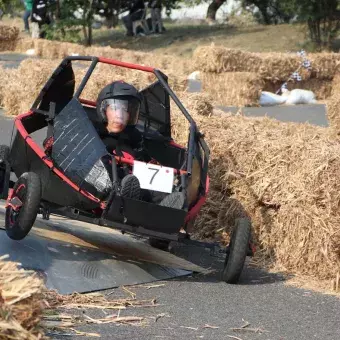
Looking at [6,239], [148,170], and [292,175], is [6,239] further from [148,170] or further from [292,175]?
[292,175]

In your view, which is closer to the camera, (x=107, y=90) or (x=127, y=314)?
(x=127, y=314)

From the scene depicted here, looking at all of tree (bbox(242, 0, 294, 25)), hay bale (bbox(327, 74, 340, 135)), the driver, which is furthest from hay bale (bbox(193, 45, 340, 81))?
tree (bbox(242, 0, 294, 25))

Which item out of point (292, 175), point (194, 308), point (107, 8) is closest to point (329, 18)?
point (107, 8)

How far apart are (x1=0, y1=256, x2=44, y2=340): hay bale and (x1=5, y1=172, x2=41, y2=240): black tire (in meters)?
2.65

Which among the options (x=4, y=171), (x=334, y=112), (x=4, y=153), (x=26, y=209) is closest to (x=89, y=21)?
(x=334, y=112)

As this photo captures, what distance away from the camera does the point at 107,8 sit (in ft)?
135

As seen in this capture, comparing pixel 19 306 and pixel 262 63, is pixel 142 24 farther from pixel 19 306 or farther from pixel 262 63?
pixel 19 306

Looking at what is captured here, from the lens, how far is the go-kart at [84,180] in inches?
289

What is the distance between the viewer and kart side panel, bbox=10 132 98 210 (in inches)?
296

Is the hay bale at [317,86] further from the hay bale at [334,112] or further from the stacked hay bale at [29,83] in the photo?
the hay bale at [334,112]

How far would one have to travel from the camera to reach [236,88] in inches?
912

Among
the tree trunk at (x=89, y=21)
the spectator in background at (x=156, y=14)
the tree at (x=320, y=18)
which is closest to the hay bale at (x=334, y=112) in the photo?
the tree at (x=320, y=18)

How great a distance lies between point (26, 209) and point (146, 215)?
825mm

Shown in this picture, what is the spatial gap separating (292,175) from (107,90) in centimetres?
169
